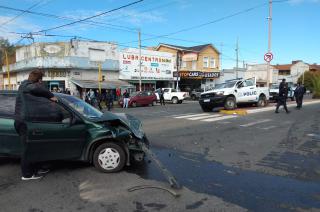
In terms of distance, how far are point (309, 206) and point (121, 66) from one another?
3301cm

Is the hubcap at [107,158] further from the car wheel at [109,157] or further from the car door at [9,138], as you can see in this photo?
the car door at [9,138]

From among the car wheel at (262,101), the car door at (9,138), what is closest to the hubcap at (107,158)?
the car door at (9,138)

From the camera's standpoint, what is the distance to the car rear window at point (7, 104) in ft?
18.8

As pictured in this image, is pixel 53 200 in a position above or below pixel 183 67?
below

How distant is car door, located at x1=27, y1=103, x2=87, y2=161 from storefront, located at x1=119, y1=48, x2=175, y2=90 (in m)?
30.9

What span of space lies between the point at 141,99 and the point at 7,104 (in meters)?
22.5

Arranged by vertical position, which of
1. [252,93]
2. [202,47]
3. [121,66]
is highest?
[202,47]

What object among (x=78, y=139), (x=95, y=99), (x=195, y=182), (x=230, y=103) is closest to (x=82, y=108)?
(x=78, y=139)

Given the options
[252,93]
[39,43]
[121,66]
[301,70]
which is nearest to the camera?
[252,93]

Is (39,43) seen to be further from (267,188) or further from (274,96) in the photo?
(267,188)

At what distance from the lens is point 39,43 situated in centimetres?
3155

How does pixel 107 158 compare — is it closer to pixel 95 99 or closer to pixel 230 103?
pixel 230 103

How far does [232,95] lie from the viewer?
57.7ft

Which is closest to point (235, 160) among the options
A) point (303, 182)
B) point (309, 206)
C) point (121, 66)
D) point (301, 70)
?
point (303, 182)
